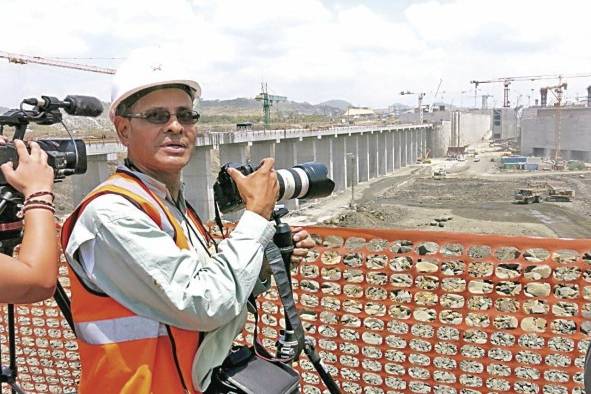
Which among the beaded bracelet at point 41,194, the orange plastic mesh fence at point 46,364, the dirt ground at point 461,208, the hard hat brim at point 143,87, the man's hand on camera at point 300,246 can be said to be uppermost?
the hard hat brim at point 143,87

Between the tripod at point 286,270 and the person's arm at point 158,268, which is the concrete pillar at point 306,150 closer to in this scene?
the tripod at point 286,270

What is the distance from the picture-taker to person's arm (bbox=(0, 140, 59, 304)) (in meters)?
1.35

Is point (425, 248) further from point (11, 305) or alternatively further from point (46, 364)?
point (11, 305)

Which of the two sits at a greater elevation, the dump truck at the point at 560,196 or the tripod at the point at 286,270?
the tripod at the point at 286,270

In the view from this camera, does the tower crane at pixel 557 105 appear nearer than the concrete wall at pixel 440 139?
Yes

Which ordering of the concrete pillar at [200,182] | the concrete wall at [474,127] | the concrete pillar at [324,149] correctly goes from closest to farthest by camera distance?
the concrete pillar at [200,182] → the concrete pillar at [324,149] → the concrete wall at [474,127]

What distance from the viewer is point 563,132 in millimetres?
70250

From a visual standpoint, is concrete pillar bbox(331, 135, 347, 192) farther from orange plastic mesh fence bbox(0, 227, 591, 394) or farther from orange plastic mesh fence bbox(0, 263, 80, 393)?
orange plastic mesh fence bbox(0, 263, 80, 393)

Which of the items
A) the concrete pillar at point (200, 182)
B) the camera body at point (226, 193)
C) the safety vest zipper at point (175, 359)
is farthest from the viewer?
the concrete pillar at point (200, 182)

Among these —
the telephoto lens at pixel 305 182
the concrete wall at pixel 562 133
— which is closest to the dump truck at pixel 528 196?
the concrete wall at pixel 562 133

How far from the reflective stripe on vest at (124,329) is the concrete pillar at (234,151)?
93.4ft

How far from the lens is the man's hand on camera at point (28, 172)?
153 cm

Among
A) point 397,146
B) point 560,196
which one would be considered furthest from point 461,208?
point 397,146

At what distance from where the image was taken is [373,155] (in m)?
59.6
